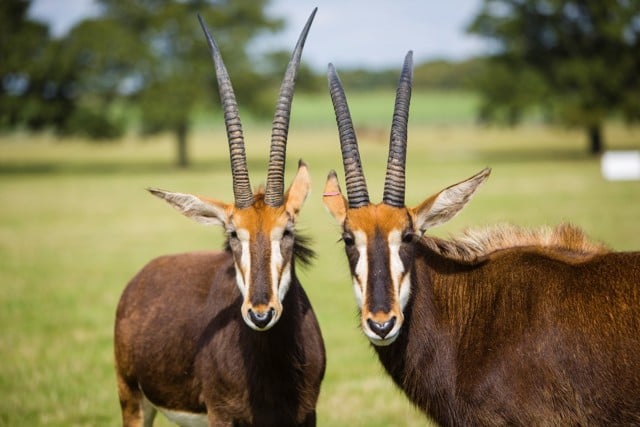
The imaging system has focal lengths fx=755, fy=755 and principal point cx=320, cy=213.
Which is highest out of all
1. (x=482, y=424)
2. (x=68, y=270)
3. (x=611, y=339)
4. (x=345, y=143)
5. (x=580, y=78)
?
(x=580, y=78)

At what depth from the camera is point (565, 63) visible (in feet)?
184

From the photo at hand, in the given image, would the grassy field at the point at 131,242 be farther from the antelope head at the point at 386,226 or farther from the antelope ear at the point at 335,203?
the antelope ear at the point at 335,203

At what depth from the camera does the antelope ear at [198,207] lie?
22.4 ft

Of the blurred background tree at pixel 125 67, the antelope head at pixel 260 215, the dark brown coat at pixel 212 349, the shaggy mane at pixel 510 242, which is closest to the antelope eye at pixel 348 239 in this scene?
the antelope head at pixel 260 215

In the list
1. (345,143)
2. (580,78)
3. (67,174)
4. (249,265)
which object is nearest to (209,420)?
(249,265)

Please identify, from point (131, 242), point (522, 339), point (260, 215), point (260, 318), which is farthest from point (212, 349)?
point (131, 242)

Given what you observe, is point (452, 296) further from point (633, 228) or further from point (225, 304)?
point (633, 228)

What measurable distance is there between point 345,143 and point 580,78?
50.7 metres

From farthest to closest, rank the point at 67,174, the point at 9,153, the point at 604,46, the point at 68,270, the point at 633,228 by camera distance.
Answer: the point at 9,153 < the point at 604,46 < the point at 67,174 < the point at 633,228 < the point at 68,270

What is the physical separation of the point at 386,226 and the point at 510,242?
4.71ft

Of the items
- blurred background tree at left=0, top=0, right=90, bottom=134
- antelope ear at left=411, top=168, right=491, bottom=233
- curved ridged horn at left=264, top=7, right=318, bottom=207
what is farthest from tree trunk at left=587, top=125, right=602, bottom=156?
antelope ear at left=411, top=168, right=491, bottom=233

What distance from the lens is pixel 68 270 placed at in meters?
20.2

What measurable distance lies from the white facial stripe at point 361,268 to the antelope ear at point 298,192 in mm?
1011

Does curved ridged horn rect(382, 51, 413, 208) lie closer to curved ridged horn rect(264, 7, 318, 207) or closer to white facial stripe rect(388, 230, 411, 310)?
white facial stripe rect(388, 230, 411, 310)
